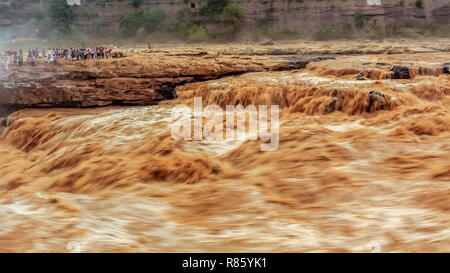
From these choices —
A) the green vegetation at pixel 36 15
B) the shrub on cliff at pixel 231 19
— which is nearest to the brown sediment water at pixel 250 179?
the shrub on cliff at pixel 231 19

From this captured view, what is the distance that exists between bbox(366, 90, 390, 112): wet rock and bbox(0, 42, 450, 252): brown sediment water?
1.0 inches

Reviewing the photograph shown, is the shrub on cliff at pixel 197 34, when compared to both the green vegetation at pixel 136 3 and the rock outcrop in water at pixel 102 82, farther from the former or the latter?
the rock outcrop in water at pixel 102 82

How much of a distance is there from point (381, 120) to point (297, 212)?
11.7ft

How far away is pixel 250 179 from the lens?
4.44 metres

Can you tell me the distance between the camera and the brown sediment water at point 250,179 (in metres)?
2.85

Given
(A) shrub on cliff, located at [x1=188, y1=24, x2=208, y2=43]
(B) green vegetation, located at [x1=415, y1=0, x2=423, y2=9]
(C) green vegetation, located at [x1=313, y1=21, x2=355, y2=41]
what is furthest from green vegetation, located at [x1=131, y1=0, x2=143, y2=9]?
(B) green vegetation, located at [x1=415, y1=0, x2=423, y2=9]

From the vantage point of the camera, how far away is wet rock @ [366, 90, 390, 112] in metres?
7.00

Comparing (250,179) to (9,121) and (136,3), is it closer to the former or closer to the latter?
(9,121)

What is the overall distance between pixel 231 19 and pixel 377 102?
84.5 ft

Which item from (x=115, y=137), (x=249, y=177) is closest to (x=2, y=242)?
(x=249, y=177)

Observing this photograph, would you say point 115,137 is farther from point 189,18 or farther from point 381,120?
point 189,18

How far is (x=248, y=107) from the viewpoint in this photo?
842 cm

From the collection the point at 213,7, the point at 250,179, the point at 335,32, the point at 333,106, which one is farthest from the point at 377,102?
the point at 213,7

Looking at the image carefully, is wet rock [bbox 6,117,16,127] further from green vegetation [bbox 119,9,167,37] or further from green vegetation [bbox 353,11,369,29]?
green vegetation [bbox 353,11,369,29]
